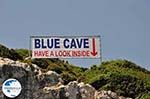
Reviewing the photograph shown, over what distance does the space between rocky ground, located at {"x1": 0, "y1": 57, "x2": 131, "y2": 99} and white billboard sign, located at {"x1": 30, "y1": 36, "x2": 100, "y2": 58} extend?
4.47 feet

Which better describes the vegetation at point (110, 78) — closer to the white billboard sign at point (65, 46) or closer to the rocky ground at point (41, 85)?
the white billboard sign at point (65, 46)

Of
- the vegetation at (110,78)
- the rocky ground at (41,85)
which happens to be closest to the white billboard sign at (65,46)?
the rocky ground at (41,85)

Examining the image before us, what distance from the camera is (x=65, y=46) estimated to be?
44.4 meters

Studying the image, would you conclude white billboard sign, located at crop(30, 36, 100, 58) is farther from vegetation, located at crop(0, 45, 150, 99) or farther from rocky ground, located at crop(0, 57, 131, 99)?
vegetation, located at crop(0, 45, 150, 99)

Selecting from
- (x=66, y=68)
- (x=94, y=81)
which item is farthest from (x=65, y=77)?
(x=66, y=68)

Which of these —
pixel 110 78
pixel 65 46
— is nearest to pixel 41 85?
pixel 65 46

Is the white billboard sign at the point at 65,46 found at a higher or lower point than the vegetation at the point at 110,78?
higher

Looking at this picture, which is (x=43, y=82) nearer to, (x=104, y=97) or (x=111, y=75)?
(x=104, y=97)

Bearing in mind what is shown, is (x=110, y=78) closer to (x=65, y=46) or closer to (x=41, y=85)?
(x=65, y=46)

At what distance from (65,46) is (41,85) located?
123 inches

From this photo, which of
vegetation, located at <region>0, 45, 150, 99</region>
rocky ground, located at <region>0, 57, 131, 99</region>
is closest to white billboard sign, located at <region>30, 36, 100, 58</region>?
rocky ground, located at <region>0, 57, 131, 99</region>

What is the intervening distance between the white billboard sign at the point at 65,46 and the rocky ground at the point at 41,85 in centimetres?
136

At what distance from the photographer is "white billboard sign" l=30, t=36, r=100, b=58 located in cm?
4400

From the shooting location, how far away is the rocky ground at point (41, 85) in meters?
43.0
